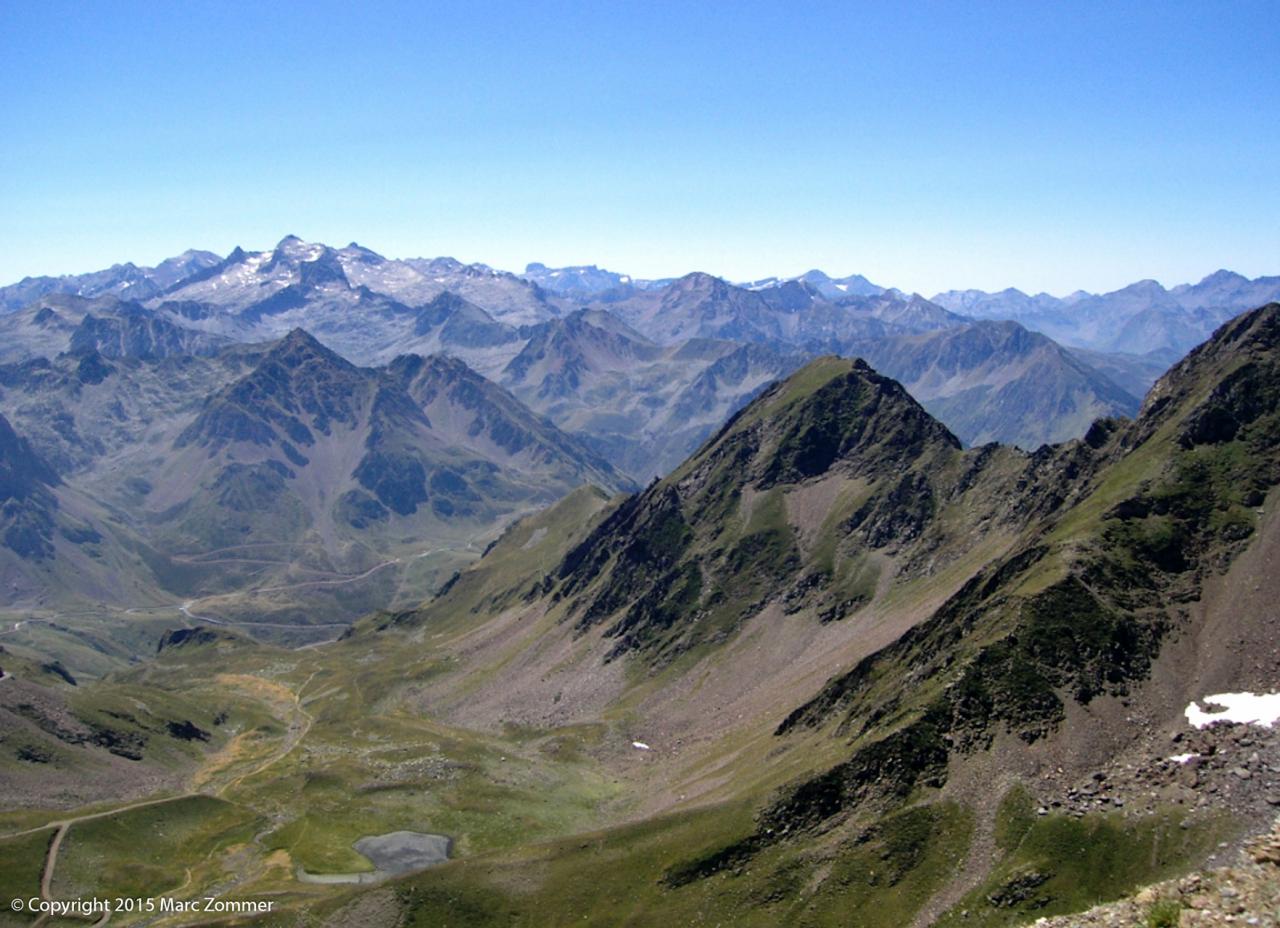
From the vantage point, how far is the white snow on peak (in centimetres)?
11800

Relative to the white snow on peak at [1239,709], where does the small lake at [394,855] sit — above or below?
below

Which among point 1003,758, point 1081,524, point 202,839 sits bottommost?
point 202,839

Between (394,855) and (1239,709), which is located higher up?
(1239,709)

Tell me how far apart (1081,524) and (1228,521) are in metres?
22.8

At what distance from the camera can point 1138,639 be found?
14250 centimetres

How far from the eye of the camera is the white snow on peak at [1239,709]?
118 m

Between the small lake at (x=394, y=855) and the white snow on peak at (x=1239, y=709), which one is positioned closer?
the white snow on peak at (x=1239, y=709)

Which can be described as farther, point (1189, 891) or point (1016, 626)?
point (1016, 626)

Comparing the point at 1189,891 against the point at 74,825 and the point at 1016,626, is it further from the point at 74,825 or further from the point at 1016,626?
the point at 74,825

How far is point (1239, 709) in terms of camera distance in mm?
122000

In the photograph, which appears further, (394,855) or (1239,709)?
(394,855)

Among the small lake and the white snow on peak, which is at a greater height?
the white snow on peak

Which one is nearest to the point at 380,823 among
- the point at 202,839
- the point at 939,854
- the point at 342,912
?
the point at 202,839

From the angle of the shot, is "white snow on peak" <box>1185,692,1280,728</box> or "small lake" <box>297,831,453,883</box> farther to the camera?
"small lake" <box>297,831,453,883</box>
